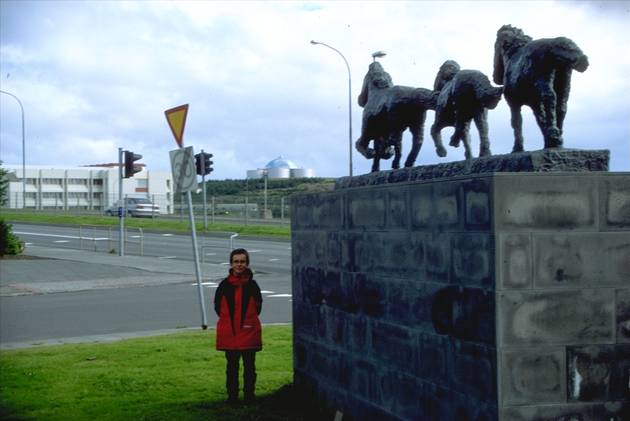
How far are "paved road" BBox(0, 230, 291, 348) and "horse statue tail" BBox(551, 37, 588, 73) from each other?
908 cm

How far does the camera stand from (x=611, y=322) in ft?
15.8

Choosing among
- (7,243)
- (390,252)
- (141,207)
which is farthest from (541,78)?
(141,207)

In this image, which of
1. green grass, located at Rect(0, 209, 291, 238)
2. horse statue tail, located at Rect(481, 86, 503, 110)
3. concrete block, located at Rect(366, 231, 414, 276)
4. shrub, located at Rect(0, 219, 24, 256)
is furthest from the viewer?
green grass, located at Rect(0, 209, 291, 238)

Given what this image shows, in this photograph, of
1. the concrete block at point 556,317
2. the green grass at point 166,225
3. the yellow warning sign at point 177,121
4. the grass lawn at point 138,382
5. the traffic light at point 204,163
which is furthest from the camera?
the green grass at point 166,225

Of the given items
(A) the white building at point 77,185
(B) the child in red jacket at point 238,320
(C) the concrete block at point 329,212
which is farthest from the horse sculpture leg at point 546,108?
(A) the white building at point 77,185

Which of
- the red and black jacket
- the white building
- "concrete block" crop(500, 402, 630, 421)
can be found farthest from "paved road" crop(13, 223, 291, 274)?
the white building

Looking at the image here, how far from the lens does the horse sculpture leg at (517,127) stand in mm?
5523

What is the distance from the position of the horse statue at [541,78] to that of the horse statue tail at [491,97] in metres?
0.29

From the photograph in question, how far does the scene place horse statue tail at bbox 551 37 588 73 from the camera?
5188 mm

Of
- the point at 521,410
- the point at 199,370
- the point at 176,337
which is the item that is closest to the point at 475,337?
the point at 521,410

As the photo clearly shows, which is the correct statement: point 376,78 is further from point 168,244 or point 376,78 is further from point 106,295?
point 168,244

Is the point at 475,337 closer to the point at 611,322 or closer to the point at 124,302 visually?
the point at 611,322

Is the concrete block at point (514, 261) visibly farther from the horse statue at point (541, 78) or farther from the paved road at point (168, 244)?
the paved road at point (168, 244)

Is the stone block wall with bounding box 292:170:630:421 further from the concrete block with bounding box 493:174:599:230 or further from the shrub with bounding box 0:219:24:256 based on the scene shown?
the shrub with bounding box 0:219:24:256
